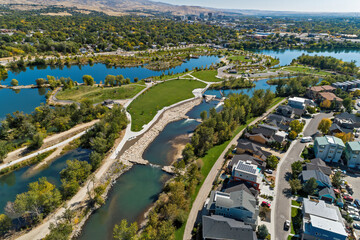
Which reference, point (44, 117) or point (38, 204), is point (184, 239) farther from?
point (44, 117)

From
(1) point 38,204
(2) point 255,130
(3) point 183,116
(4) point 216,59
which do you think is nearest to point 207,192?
(2) point 255,130

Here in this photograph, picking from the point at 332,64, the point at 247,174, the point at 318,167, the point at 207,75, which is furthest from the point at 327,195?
the point at 332,64

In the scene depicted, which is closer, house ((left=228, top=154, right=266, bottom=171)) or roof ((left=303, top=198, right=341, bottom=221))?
roof ((left=303, top=198, right=341, bottom=221))

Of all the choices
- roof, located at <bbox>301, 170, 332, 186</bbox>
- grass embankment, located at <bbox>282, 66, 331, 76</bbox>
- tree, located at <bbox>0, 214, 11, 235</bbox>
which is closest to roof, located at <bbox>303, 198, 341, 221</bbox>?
roof, located at <bbox>301, 170, 332, 186</bbox>

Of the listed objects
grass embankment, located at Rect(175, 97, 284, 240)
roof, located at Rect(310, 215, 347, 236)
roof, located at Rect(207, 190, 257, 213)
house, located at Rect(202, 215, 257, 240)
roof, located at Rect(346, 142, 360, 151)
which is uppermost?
roof, located at Rect(346, 142, 360, 151)

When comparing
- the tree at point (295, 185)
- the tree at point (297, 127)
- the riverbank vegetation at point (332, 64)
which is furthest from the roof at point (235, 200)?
the riverbank vegetation at point (332, 64)

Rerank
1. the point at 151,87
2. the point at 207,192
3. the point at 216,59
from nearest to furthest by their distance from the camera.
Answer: the point at 207,192
the point at 151,87
the point at 216,59

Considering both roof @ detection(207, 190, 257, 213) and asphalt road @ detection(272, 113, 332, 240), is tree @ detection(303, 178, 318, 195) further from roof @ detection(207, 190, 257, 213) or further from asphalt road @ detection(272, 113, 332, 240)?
roof @ detection(207, 190, 257, 213)
